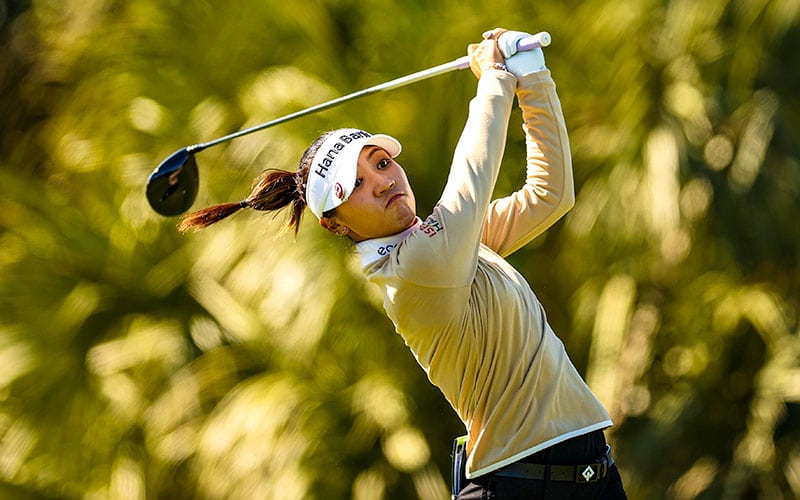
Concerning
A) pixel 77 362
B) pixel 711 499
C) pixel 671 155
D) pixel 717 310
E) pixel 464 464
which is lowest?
pixel 77 362

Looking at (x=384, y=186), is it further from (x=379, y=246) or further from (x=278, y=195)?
(x=278, y=195)

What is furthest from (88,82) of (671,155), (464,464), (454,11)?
(464,464)

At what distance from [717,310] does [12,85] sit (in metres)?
5.10

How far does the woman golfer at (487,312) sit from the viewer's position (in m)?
2.48

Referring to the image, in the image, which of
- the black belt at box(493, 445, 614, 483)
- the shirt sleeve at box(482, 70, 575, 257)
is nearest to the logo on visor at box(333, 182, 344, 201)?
the shirt sleeve at box(482, 70, 575, 257)

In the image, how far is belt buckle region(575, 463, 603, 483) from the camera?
2617 millimetres

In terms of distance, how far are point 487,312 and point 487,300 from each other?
0.03 metres

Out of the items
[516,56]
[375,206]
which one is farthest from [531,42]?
[375,206]

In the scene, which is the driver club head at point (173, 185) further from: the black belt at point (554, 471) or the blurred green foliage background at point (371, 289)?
the blurred green foliage background at point (371, 289)

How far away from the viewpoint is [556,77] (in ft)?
17.3

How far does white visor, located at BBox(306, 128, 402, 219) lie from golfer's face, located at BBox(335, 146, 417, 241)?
0.02m

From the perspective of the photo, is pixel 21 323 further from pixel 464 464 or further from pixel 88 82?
pixel 464 464

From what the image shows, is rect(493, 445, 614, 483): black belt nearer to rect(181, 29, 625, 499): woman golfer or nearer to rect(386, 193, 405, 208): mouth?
rect(181, 29, 625, 499): woman golfer

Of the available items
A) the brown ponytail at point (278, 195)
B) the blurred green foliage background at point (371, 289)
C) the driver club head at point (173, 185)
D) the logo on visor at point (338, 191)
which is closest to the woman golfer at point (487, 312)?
the logo on visor at point (338, 191)
